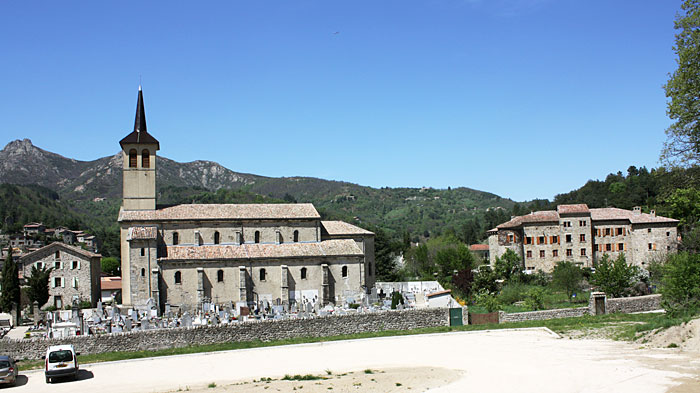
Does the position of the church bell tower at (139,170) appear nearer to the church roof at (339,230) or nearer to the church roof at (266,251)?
the church roof at (266,251)

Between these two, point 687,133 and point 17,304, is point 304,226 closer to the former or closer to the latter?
point 17,304

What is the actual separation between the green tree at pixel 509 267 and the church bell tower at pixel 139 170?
1331 inches

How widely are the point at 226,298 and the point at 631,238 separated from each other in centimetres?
4473

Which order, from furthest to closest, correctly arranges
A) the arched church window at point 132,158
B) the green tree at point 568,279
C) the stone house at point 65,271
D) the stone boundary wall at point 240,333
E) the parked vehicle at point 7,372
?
1. the stone house at point 65,271
2. the arched church window at point 132,158
3. the green tree at point 568,279
4. the stone boundary wall at point 240,333
5. the parked vehicle at point 7,372

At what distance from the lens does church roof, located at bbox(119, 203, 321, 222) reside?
47062 millimetres

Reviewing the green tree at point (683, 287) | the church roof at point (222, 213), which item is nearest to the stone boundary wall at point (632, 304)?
the green tree at point (683, 287)

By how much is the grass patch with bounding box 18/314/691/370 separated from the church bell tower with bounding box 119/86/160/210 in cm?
2101

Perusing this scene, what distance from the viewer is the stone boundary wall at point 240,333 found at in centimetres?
2883

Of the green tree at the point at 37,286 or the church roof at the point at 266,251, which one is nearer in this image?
the green tree at the point at 37,286

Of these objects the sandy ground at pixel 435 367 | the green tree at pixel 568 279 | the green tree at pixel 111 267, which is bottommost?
the sandy ground at pixel 435 367

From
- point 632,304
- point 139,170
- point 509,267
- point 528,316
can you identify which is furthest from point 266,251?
point 632,304

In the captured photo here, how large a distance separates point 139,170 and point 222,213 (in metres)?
7.98

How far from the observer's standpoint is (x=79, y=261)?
51625 mm

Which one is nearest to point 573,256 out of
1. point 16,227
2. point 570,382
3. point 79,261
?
point 570,382
